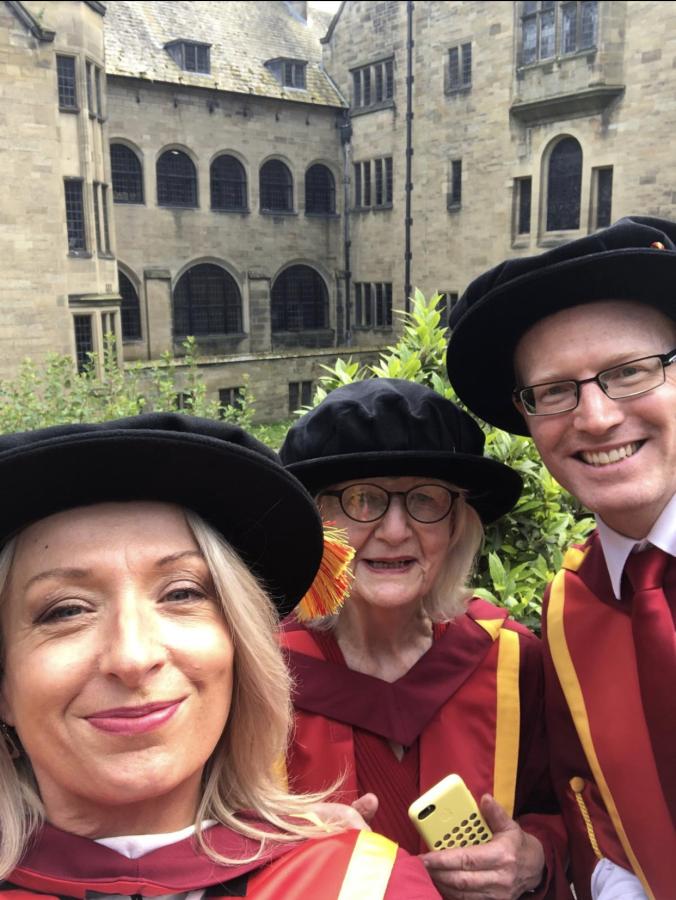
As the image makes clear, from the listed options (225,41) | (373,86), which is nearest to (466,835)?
(373,86)

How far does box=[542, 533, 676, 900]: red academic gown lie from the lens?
1.95 metres

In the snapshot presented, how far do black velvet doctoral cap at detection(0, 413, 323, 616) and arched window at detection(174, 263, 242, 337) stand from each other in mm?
26628

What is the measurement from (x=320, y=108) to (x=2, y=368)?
16.4m

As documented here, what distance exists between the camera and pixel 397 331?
2828cm

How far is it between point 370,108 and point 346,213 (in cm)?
368

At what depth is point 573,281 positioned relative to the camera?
79.4 inches

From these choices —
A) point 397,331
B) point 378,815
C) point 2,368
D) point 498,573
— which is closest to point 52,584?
point 378,815

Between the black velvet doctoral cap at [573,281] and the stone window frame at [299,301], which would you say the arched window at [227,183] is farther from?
the black velvet doctoral cap at [573,281]

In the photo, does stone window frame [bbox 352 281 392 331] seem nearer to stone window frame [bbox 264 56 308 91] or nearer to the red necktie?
stone window frame [bbox 264 56 308 91]

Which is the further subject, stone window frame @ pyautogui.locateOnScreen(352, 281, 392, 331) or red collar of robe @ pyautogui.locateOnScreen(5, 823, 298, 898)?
stone window frame @ pyautogui.locateOnScreen(352, 281, 392, 331)

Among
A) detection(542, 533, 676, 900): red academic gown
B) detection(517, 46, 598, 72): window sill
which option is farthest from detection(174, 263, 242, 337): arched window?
detection(542, 533, 676, 900): red academic gown

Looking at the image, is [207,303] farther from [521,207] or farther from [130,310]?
[521,207]

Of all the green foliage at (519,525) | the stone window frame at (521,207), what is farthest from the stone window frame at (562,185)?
the green foliage at (519,525)

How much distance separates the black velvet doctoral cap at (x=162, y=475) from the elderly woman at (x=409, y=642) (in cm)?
69
